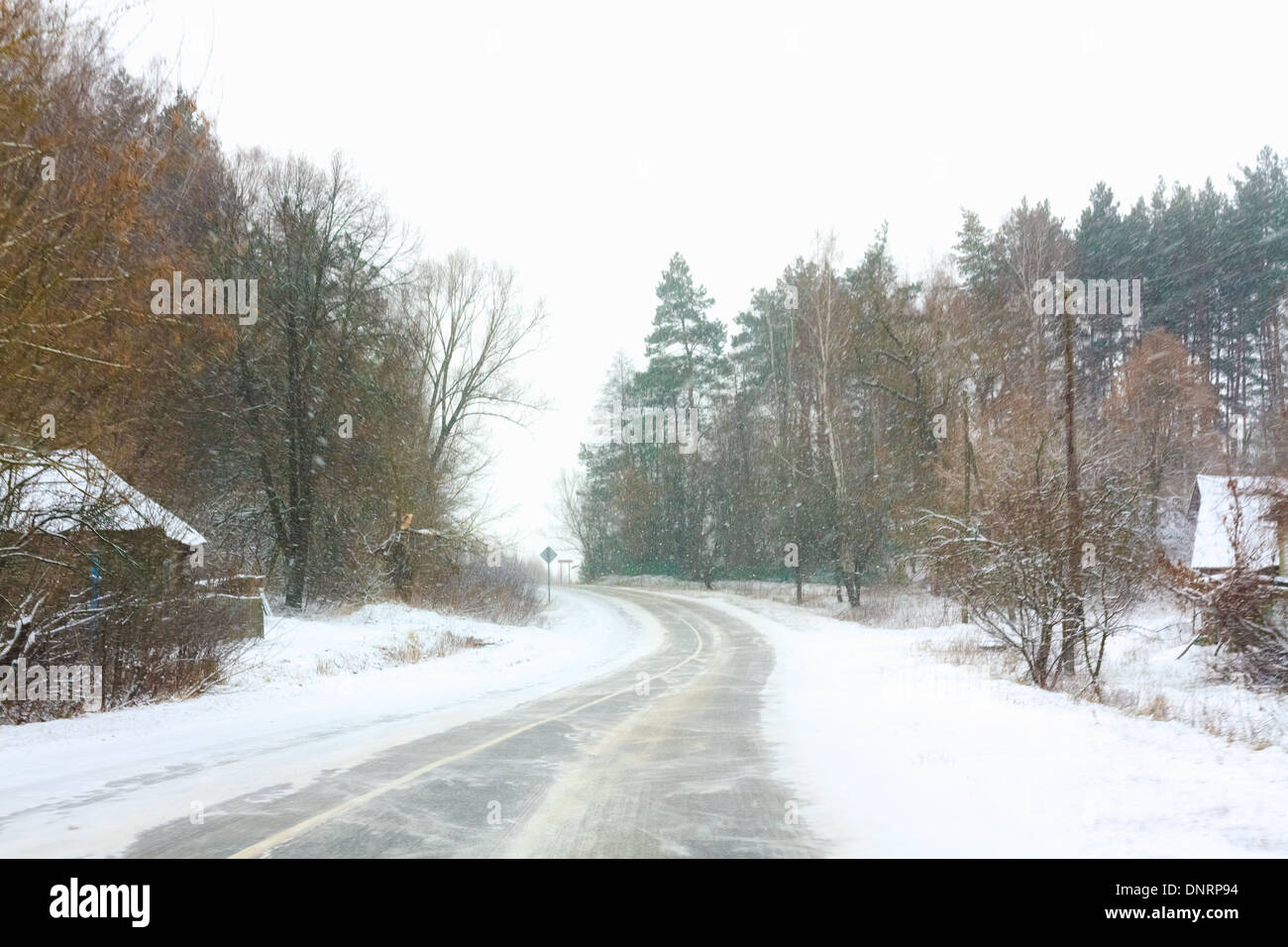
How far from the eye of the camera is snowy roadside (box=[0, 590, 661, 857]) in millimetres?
6148

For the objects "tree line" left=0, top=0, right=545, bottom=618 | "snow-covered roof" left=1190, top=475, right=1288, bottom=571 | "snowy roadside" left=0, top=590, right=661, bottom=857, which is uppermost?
"tree line" left=0, top=0, right=545, bottom=618

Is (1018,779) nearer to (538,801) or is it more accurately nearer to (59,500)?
(538,801)

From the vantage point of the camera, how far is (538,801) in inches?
262

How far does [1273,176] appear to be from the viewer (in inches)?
1786

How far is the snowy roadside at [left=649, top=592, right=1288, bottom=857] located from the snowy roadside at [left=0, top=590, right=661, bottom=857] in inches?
174

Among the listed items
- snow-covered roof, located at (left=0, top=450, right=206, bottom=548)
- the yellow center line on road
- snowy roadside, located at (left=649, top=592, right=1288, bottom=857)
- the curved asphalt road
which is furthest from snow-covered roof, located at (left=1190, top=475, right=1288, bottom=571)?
snow-covered roof, located at (left=0, top=450, right=206, bottom=548)

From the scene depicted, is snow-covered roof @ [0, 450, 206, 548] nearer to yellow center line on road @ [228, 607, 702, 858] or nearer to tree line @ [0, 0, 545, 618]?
tree line @ [0, 0, 545, 618]

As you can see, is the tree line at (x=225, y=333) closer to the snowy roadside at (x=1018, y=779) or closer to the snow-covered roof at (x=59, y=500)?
the snow-covered roof at (x=59, y=500)

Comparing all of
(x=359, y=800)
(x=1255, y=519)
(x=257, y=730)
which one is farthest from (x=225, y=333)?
(x=1255, y=519)

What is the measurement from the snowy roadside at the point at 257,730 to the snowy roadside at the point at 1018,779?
4430 mm

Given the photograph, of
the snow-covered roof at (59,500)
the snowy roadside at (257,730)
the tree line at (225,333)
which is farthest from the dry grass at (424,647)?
the snow-covered roof at (59,500)

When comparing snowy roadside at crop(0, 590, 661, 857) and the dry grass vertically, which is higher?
snowy roadside at crop(0, 590, 661, 857)

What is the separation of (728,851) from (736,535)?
175ft

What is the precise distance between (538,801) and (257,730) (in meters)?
5.52
